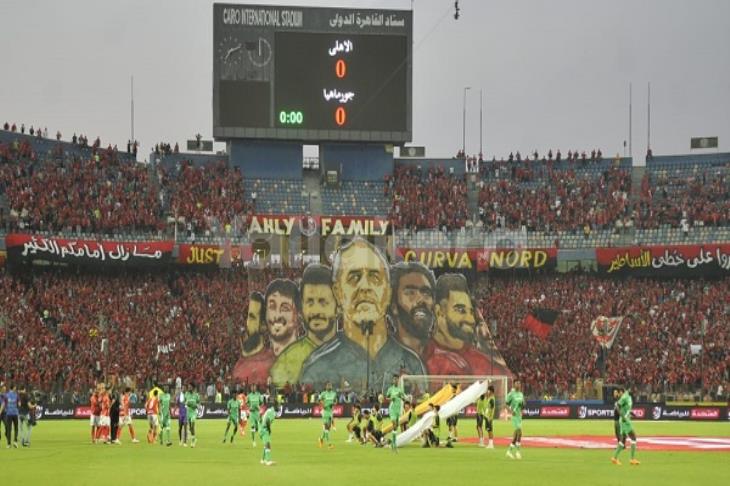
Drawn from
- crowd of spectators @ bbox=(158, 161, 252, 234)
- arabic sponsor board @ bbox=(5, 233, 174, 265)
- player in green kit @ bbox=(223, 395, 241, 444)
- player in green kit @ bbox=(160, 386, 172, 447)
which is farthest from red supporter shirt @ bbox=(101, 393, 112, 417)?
crowd of spectators @ bbox=(158, 161, 252, 234)

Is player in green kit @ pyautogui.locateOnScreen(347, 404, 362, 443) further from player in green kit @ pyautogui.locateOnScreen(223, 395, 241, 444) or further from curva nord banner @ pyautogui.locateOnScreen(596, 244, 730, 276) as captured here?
curva nord banner @ pyautogui.locateOnScreen(596, 244, 730, 276)

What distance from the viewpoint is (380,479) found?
3278 centimetres

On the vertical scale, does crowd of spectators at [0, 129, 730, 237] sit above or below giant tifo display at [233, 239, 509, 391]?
above

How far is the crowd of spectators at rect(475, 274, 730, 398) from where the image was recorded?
8044 centimetres

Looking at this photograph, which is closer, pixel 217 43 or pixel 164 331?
pixel 164 331

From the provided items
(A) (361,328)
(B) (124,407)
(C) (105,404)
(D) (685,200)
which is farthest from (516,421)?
(D) (685,200)

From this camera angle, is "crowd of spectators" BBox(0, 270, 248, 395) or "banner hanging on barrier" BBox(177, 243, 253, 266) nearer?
"crowd of spectators" BBox(0, 270, 248, 395)

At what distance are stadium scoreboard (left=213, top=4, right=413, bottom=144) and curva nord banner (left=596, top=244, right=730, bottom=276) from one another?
20313 mm

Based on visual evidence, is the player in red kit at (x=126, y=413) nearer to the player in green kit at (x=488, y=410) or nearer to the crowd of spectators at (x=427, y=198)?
the player in green kit at (x=488, y=410)

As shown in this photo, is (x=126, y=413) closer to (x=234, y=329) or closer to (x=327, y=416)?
(x=327, y=416)

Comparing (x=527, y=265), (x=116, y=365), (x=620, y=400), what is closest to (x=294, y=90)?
(x=527, y=265)

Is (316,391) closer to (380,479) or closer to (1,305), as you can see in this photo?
(1,305)

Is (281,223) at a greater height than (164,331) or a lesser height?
greater

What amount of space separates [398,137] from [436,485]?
6550cm
